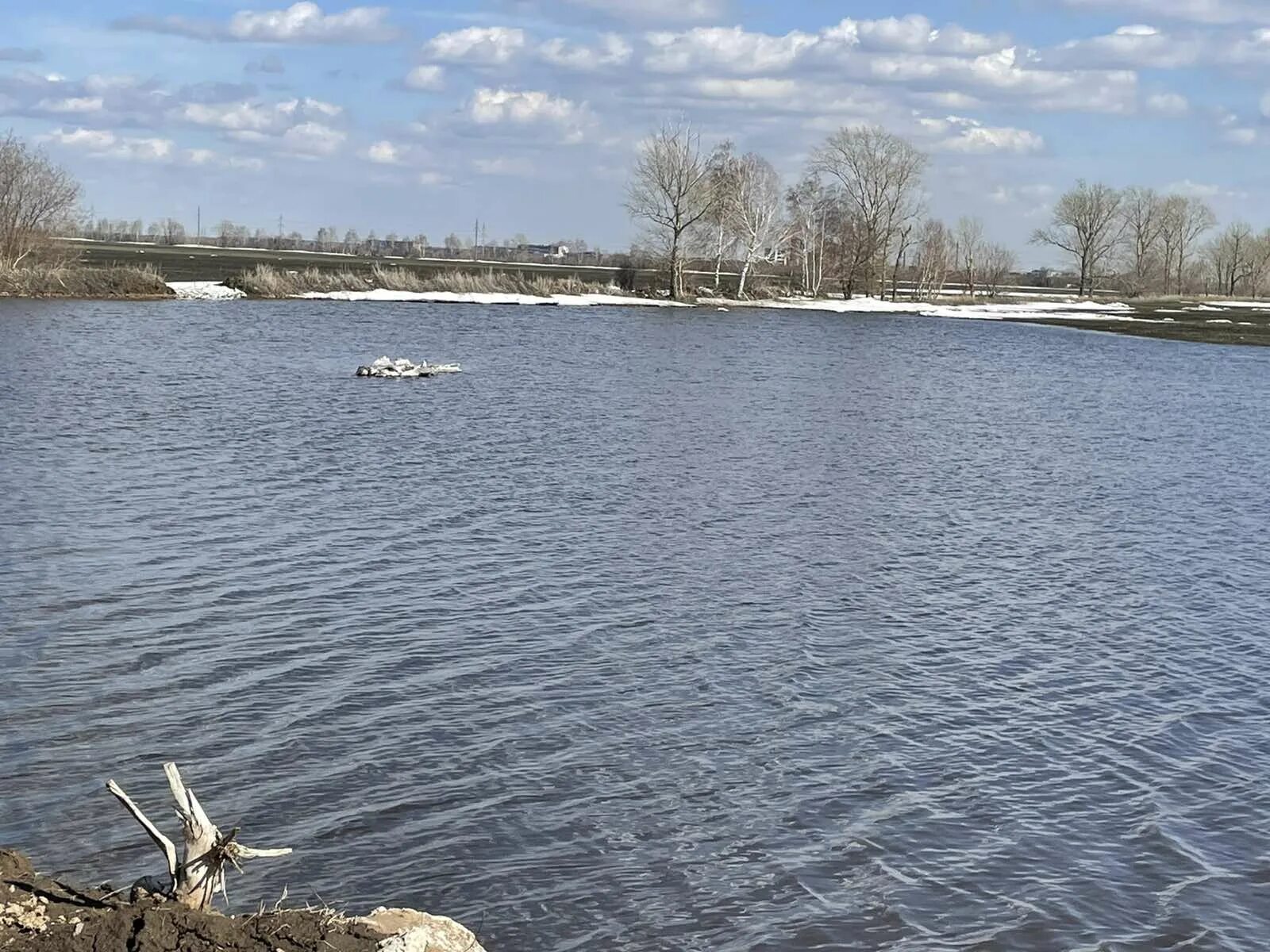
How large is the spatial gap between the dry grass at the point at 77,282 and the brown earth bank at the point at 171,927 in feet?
210

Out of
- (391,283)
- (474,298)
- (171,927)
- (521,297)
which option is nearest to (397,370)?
(171,927)

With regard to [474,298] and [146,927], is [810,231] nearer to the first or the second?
[474,298]

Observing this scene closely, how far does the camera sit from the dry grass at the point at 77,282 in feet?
207

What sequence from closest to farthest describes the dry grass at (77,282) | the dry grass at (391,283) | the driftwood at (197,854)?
the driftwood at (197,854), the dry grass at (77,282), the dry grass at (391,283)

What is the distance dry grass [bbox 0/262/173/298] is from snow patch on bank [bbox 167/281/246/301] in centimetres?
101

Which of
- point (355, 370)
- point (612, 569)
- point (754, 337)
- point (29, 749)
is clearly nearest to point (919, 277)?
point (754, 337)

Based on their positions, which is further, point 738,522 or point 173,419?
point 173,419

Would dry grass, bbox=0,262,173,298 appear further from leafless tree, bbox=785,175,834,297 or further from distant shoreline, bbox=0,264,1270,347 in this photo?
leafless tree, bbox=785,175,834,297

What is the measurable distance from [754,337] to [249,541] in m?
50.5

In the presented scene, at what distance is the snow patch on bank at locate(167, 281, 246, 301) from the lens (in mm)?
70562

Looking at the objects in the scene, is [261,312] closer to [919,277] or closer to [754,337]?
[754,337]

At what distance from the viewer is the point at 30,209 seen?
6662 cm

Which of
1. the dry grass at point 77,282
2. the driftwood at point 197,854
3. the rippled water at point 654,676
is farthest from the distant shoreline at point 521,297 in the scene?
the driftwood at point 197,854

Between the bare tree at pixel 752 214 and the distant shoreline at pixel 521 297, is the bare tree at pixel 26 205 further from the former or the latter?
the bare tree at pixel 752 214
